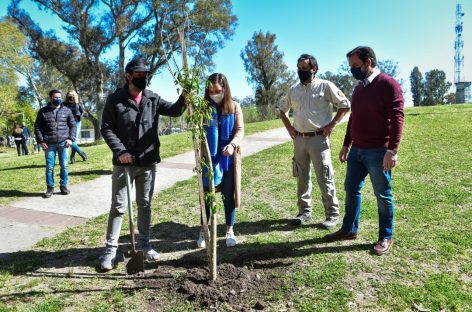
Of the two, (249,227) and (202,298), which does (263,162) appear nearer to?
(249,227)

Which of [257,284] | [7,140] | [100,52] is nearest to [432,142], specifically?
[257,284]

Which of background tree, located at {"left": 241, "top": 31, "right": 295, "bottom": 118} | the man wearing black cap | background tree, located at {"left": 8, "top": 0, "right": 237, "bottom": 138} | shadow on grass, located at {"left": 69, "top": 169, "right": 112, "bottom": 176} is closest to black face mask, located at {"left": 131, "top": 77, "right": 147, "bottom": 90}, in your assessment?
the man wearing black cap

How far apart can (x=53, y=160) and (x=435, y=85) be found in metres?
84.3

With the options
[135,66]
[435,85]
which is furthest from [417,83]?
[135,66]

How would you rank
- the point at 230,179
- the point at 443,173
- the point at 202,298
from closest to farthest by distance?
the point at 202,298, the point at 230,179, the point at 443,173

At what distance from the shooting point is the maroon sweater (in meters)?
3.58

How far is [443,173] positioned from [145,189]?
5738mm

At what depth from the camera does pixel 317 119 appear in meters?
4.62

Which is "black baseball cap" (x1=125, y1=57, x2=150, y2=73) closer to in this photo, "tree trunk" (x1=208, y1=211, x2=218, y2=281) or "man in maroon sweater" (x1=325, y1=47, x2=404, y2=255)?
"tree trunk" (x1=208, y1=211, x2=218, y2=281)

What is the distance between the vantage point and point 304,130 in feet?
15.4

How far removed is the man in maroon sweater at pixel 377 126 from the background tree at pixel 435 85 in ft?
264

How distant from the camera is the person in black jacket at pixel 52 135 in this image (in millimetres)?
6625

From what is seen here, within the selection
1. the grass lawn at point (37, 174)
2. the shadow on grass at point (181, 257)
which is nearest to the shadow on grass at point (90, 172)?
the grass lawn at point (37, 174)

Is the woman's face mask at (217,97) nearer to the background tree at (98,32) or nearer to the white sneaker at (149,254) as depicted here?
the white sneaker at (149,254)
